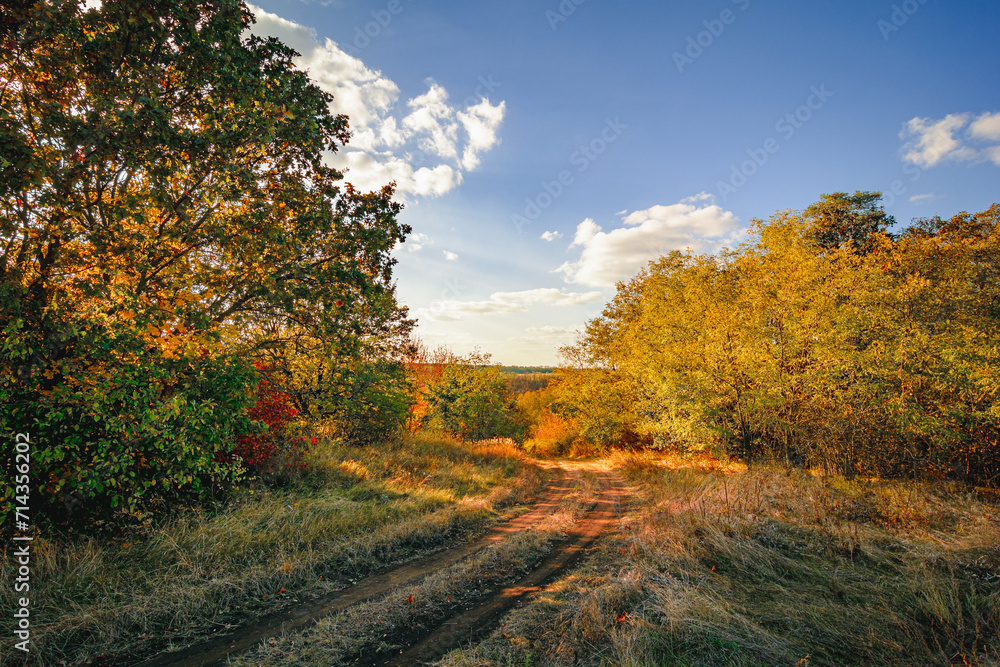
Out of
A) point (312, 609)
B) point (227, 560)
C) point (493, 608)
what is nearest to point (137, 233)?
point (227, 560)

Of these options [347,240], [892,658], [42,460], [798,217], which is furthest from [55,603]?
[798,217]

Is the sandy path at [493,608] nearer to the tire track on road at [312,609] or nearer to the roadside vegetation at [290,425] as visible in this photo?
the roadside vegetation at [290,425]

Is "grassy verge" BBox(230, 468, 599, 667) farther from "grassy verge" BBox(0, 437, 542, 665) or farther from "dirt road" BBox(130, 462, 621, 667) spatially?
"grassy verge" BBox(0, 437, 542, 665)

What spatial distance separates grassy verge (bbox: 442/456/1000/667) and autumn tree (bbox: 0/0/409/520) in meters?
5.63

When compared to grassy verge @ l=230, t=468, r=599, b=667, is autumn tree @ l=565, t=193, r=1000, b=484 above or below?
above

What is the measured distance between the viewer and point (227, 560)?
563 cm

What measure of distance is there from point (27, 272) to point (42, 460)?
259 centimetres

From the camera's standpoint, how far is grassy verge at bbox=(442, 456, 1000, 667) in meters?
3.71

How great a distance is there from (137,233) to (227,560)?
5200 mm

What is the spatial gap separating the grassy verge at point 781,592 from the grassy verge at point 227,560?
3.20m

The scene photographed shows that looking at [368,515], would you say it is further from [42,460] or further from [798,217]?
[798,217]

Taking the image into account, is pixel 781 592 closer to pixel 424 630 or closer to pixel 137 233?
pixel 424 630

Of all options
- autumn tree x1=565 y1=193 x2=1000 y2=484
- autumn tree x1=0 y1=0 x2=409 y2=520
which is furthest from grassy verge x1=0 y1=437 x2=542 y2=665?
autumn tree x1=565 y1=193 x2=1000 y2=484

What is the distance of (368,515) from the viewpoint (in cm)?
802
